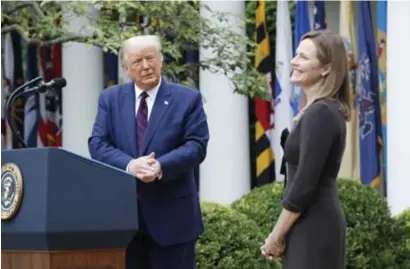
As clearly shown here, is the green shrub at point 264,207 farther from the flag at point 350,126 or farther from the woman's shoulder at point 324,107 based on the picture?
the flag at point 350,126

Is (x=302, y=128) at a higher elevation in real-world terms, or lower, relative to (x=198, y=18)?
lower

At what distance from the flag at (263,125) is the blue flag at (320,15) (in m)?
1.13

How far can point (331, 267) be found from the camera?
16.8 feet

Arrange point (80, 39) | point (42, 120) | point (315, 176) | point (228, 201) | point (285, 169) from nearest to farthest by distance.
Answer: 1. point (315, 176)
2. point (285, 169)
3. point (80, 39)
4. point (228, 201)
5. point (42, 120)


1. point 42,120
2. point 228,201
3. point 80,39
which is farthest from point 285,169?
point 42,120

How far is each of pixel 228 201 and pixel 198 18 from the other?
5.00 meters

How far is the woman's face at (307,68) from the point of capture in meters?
5.05

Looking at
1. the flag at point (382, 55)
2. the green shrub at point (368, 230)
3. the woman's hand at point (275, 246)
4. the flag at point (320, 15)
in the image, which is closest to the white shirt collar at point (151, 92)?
the woman's hand at point (275, 246)

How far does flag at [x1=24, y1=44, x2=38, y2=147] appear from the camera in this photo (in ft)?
59.1

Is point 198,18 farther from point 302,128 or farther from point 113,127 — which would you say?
point 302,128

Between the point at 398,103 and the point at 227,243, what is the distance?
611cm

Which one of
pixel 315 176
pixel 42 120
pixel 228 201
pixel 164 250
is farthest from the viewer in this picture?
pixel 42 120

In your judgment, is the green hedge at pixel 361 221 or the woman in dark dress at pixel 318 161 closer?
the woman in dark dress at pixel 318 161

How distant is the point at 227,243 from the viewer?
8117 millimetres
